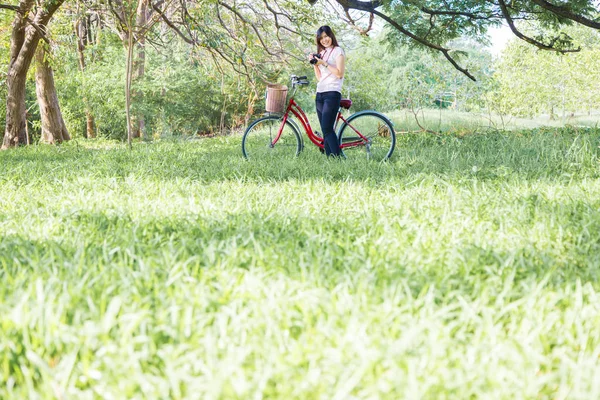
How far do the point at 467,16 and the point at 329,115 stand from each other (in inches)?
159

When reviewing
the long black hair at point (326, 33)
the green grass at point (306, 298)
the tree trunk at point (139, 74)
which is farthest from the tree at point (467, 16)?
the tree trunk at point (139, 74)

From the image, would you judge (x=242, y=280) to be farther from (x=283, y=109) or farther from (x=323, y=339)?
(x=283, y=109)

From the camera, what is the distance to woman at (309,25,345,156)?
6188mm

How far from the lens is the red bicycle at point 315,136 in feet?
21.8

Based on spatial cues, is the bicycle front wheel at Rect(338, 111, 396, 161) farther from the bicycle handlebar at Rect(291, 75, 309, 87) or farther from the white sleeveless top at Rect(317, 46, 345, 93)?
the bicycle handlebar at Rect(291, 75, 309, 87)

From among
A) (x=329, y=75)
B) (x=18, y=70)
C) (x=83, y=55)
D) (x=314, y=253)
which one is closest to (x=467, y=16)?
(x=329, y=75)

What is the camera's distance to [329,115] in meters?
6.39

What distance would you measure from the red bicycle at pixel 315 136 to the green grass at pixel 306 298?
124 inches

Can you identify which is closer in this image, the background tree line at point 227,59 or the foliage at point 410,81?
the background tree line at point 227,59

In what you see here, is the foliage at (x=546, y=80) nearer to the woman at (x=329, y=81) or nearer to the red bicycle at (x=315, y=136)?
the red bicycle at (x=315, y=136)

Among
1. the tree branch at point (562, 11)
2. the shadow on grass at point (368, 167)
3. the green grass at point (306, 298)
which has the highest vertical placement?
the tree branch at point (562, 11)

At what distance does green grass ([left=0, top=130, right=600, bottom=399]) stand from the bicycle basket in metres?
3.26

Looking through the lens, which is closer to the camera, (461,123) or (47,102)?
(47,102)

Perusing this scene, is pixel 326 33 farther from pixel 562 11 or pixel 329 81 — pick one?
pixel 562 11
